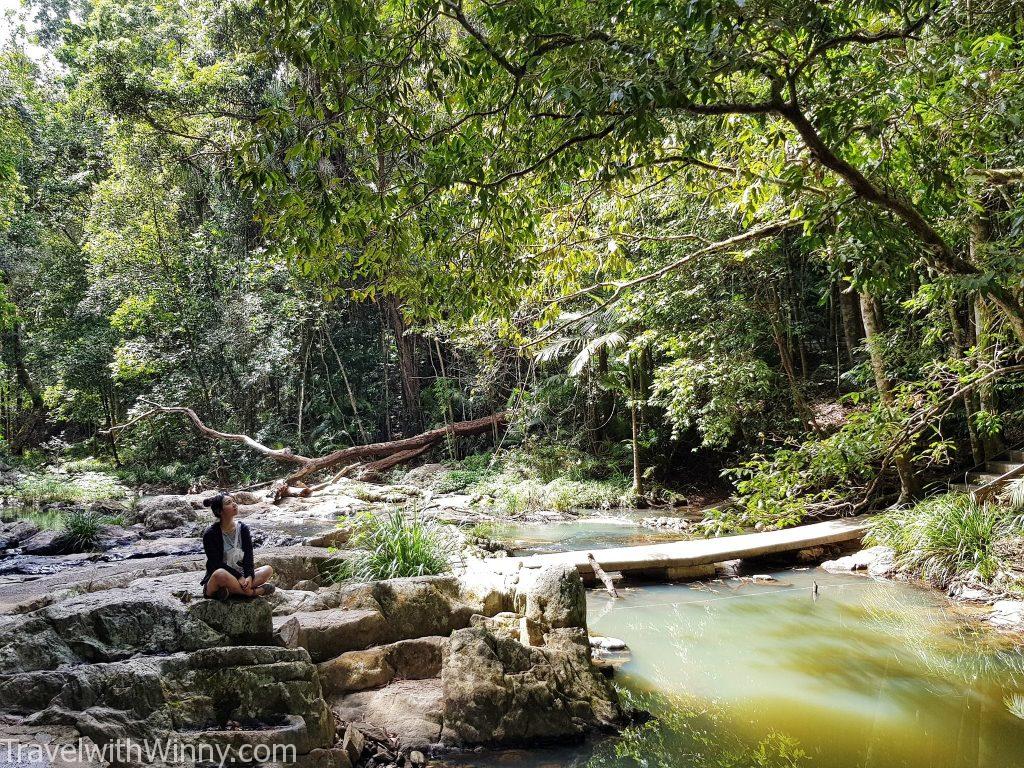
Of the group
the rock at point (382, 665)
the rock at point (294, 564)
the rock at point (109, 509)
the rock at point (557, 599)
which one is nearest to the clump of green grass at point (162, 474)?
the rock at point (109, 509)

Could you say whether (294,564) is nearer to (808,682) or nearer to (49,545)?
(808,682)

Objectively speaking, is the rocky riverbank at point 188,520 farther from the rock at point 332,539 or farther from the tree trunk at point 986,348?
the tree trunk at point 986,348

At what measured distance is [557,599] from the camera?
5102 millimetres

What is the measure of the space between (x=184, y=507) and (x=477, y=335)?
29.9ft

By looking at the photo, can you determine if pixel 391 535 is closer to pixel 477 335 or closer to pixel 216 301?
pixel 477 335

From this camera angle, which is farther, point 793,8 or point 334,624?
point 334,624

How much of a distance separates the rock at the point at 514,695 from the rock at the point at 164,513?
393 inches

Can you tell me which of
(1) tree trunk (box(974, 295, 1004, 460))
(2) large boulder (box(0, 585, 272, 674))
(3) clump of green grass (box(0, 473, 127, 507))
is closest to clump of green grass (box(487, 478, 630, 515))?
(1) tree trunk (box(974, 295, 1004, 460))

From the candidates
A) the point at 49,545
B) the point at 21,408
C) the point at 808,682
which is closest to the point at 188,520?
the point at 49,545

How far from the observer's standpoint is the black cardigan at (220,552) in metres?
4.04

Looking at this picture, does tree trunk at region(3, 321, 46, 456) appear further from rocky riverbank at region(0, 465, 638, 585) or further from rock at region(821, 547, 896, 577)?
rock at region(821, 547, 896, 577)

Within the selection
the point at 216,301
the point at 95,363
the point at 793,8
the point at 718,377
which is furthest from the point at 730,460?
the point at 95,363

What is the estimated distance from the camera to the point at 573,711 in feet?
14.0

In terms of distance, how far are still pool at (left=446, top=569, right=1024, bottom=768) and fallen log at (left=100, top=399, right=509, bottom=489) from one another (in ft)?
37.8
